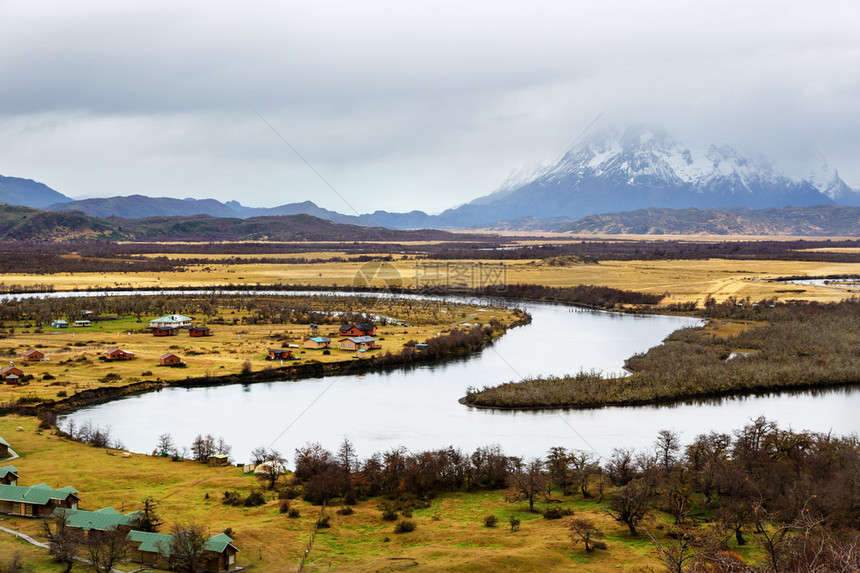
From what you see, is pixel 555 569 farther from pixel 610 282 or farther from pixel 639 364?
pixel 610 282

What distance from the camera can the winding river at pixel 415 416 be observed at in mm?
34094

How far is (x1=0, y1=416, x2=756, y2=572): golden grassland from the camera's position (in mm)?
19672

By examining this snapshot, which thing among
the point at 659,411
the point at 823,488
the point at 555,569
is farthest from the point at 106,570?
the point at 659,411

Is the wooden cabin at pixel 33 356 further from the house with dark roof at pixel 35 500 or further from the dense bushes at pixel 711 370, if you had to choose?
the dense bushes at pixel 711 370

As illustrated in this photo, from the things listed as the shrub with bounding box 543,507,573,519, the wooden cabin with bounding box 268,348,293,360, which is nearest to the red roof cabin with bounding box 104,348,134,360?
the wooden cabin with bounding box 268,348,293,360

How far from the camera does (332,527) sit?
23.0 m

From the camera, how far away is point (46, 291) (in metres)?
92.5

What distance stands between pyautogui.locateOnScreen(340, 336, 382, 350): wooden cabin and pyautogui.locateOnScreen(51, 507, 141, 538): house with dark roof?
32888 mm

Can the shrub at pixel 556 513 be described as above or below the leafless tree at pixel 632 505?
below

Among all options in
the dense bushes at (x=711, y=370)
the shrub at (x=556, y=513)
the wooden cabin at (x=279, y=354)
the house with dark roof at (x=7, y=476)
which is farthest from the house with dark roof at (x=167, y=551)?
the wooden cabin at (x=279, y=354)

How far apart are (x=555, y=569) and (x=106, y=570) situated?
462 inches

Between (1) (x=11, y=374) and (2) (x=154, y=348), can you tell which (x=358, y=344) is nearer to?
(2) (x=154, y=348)

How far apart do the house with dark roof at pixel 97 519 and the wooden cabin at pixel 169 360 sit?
Answer: 27415 millimetres

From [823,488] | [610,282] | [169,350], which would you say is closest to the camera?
[823,488]
